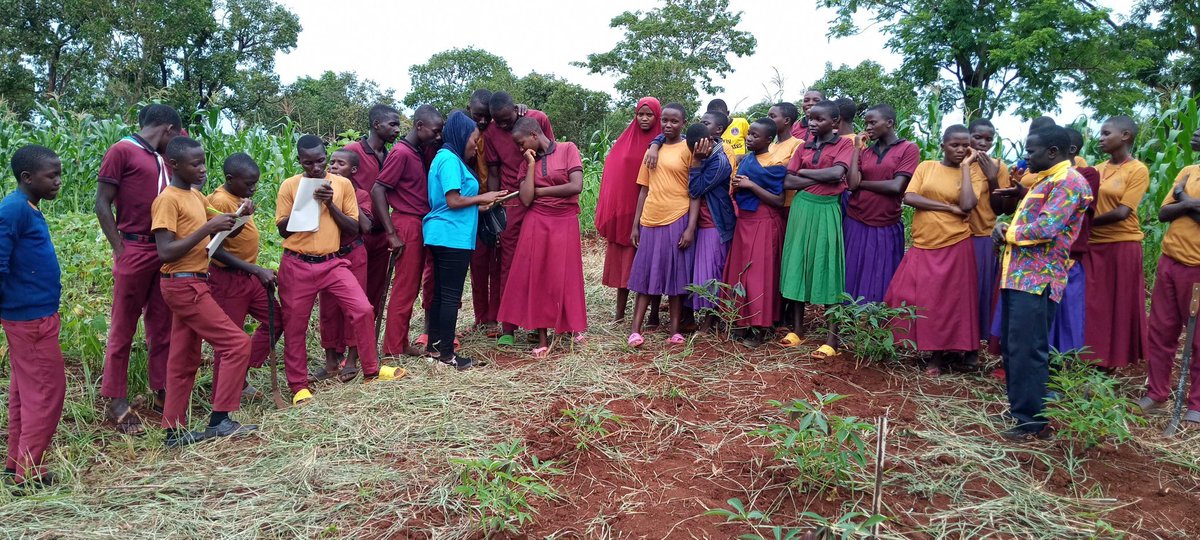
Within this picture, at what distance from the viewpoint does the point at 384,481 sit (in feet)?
10.9

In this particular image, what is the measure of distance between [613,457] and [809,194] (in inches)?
97.2

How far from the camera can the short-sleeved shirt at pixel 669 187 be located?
5.23 meters

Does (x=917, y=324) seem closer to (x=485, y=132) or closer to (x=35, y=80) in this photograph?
(x=485, y=132)

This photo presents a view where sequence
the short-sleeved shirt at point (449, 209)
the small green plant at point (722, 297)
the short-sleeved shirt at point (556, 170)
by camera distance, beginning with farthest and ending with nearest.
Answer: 1. the short-sleeved shirt at point (556, 170)
2. the small green plant at point (722, 297)
3. the short-sleeved shirt at point (449, 209)

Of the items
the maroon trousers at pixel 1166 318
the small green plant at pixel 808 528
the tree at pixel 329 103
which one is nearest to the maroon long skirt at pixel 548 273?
the small green plant at pixel 808 528

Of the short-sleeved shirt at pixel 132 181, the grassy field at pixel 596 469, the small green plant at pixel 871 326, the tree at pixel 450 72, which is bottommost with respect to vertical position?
the grassy field at pixel 596 469

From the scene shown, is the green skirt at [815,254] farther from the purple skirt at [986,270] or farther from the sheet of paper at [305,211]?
the sheet of paper at [305,211]

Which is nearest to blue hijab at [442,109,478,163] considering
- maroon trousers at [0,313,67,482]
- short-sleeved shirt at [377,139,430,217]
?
short-sleeved shirt at [377,139,430,217]

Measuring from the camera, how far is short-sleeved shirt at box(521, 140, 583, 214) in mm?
5066

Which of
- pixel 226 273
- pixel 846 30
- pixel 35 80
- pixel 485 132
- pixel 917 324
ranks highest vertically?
pixel 846 30

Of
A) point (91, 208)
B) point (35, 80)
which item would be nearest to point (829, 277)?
point (91, 208)

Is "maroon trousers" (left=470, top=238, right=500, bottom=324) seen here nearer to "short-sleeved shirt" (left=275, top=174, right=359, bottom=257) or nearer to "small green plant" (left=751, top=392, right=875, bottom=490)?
"short-sleeved shirt" (left=275, top=174, right=359, bottom=257)

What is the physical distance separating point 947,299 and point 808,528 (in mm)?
2483

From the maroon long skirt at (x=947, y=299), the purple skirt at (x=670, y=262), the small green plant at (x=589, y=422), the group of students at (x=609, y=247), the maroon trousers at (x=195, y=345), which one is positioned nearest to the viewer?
the small green plant at (x=589, y=422)
